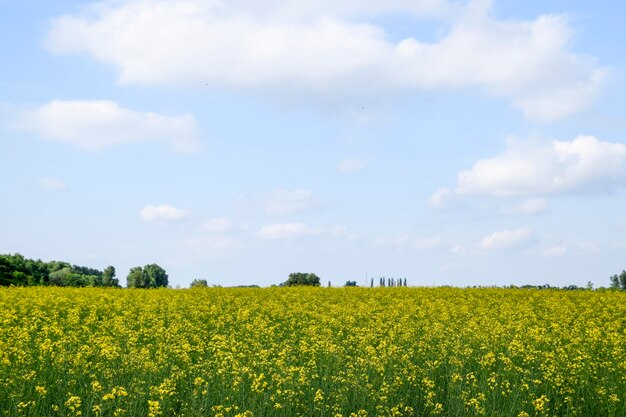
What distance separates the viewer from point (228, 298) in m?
27.1

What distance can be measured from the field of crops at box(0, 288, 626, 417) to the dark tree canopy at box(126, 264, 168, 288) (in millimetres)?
32114

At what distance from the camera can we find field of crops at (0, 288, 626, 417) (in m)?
9.82

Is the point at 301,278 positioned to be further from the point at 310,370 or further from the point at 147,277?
the point at 310,370

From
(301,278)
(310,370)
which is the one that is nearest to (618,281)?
(301,278)

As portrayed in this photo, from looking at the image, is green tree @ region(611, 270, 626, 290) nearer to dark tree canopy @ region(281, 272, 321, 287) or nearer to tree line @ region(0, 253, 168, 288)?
dark tree canopy @ region(281, 272, 321, 287)

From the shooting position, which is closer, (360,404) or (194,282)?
(360,404)

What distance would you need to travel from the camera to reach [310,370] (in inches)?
473

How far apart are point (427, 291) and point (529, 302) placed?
633cm

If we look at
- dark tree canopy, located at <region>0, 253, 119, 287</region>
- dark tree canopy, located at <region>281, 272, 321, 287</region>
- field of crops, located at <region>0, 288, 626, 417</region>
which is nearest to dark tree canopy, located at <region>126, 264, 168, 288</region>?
dark tree canopy, located at <region>0, 253, 119, 287</region>

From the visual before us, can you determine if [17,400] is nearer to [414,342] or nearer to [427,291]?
[414,342]

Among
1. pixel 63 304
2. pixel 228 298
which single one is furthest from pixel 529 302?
pixel 63 304

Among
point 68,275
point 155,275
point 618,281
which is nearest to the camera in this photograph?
point 618,281

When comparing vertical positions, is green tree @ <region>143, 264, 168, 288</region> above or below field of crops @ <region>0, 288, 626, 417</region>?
above

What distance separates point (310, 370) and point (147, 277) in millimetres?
44806
